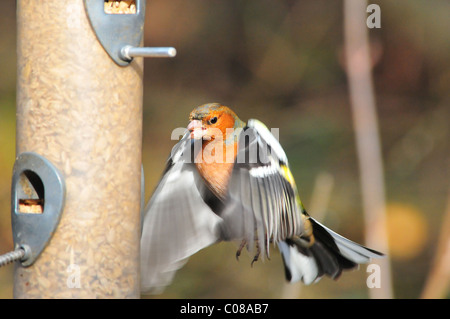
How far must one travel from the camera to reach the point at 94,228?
136 inches

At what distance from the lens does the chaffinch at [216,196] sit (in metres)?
3.87

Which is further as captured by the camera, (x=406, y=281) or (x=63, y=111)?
(x=406, y=281)

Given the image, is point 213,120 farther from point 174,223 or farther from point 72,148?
point 72,148

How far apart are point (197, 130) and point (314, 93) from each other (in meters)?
3.94

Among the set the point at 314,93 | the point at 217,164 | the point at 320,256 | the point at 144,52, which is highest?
the point at 314,93

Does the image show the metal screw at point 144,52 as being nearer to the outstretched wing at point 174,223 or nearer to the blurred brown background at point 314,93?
the outstretched wing at point 174,223

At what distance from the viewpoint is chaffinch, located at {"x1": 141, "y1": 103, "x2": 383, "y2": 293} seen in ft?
12.7

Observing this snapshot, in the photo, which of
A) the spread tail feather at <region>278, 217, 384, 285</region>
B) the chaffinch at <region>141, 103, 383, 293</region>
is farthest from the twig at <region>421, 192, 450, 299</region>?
the chaffinch at <region>141, 103, 383, 293</region>

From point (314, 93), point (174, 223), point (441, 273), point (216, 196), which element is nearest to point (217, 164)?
point (216, 196)

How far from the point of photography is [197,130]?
13.8ft

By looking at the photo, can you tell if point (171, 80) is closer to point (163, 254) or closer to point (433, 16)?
point (433, 16)

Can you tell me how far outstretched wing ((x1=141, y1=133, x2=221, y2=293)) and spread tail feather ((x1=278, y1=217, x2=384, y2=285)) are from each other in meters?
0.84

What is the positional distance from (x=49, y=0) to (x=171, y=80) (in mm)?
4498
